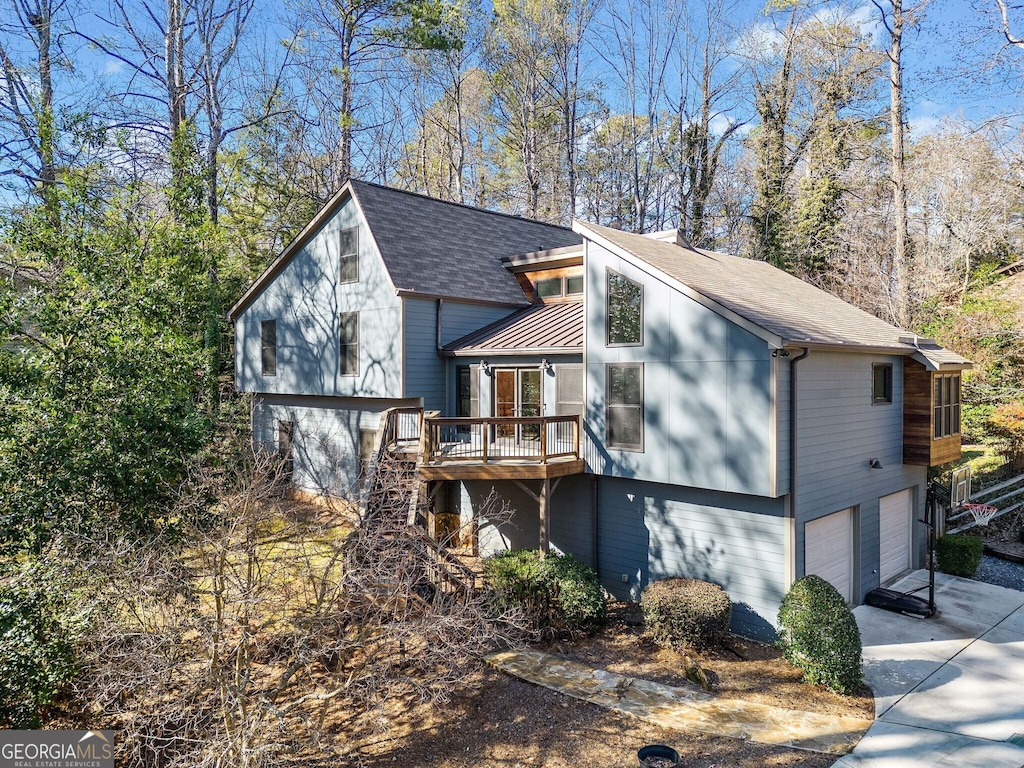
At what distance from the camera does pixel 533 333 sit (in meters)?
12.6

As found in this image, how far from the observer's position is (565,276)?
14273 millimetres

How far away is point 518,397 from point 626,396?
110 inches

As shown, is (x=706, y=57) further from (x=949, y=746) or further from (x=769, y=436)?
(x=949, y=746)

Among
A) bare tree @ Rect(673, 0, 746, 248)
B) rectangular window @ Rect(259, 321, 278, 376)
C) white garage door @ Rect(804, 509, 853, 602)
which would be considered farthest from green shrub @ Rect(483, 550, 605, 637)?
bare tree @ Rect(673, 0, 746, 248)

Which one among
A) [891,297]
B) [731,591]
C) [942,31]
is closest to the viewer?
[731,591]

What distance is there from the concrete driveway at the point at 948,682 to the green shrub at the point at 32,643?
8661mm

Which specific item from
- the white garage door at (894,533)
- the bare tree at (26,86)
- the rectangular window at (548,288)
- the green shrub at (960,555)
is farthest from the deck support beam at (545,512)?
the bare tree at (26,86)

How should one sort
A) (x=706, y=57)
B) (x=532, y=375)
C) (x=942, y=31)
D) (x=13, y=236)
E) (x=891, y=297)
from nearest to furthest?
(x=13, y=236) → (x=532, y=375) → (x=942, y=31) → (x=891, y=297) → (x=706, y=57)

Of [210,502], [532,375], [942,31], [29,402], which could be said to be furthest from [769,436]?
[942,31]

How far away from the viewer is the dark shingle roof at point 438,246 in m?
13.6

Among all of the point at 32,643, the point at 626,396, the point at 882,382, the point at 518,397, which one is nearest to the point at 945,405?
the point at 882,382

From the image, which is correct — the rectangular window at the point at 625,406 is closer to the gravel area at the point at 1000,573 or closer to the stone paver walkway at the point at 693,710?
the stone paver walkway at the point at 693,710

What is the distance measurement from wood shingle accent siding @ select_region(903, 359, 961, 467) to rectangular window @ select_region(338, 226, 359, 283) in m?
12.3

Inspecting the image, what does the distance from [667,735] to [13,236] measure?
13.4 metres
